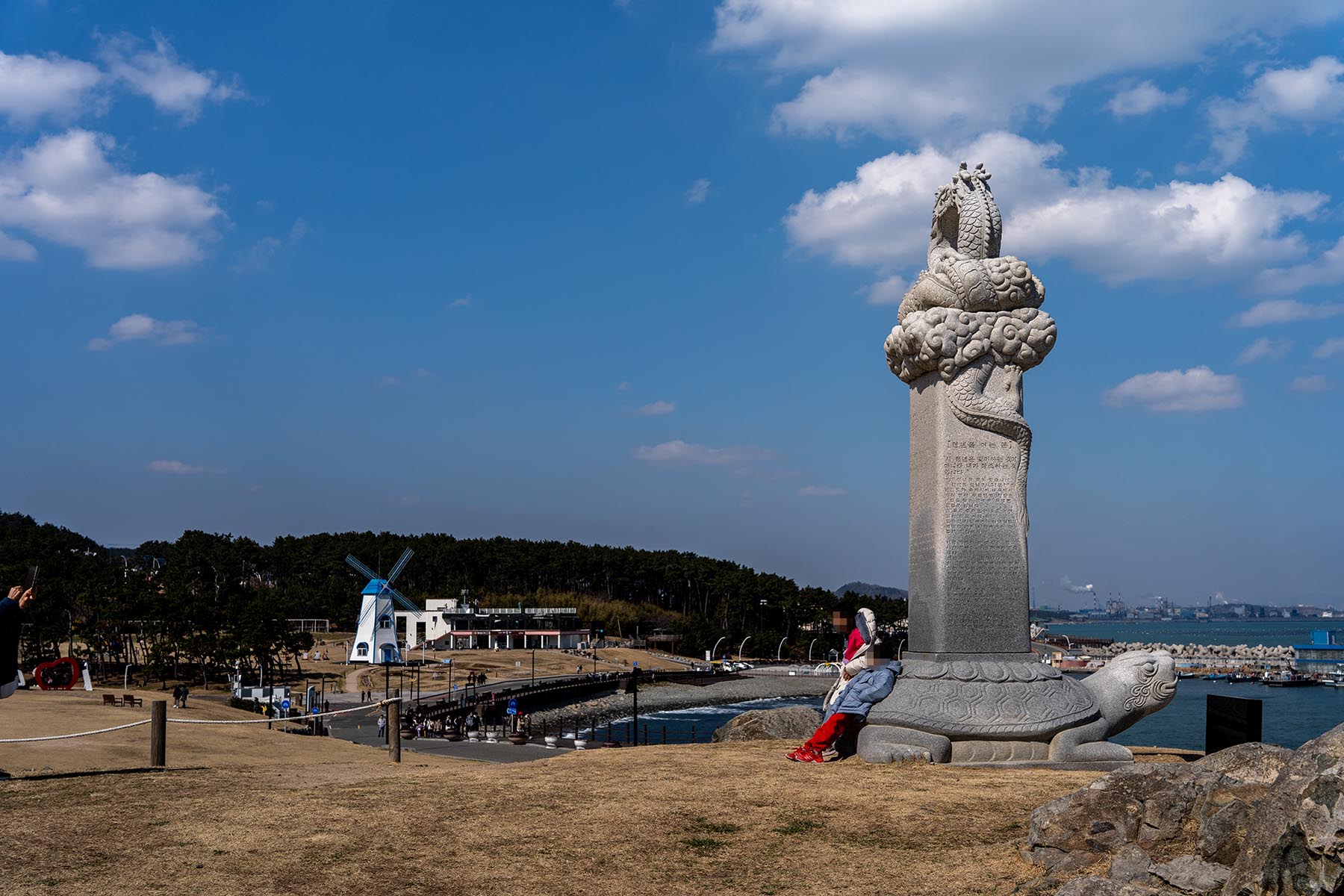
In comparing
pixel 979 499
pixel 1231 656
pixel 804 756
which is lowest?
pixel 1231 656

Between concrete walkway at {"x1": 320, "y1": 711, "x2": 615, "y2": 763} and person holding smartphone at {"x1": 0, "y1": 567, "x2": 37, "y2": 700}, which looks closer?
person holding smartphone at {"x1": 0, "y1": 567, "x2": 37, "y2": 700}

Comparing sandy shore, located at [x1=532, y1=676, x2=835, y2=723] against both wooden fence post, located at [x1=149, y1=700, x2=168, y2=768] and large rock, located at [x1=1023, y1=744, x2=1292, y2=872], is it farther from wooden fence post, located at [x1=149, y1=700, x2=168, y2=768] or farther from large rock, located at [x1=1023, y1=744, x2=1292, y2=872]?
large rock, located at [x1=1023, y1=744, x2=1292, y2=872]

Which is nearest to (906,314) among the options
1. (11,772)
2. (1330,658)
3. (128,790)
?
(128,790)

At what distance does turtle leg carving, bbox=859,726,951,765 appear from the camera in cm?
1370

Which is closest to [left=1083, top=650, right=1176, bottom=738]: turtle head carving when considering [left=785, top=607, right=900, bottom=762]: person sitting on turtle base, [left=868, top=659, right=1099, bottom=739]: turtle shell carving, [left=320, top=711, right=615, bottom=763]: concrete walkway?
[left=868, top=659, right=1099, bottom=739]: turtle shell carving

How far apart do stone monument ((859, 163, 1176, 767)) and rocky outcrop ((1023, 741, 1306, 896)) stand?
19.9 feet

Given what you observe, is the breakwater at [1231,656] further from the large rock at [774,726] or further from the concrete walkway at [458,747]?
the large rock at [774,726]

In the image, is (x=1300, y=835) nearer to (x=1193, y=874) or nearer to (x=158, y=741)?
(x=1193, y=874)

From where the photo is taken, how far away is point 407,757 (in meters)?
21.5

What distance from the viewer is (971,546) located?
15.4 m

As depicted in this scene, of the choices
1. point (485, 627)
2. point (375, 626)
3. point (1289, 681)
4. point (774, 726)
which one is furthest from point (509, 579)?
point (774, 726)

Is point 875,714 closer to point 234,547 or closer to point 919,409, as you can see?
point 919,409

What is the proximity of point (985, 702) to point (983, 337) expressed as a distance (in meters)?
5.01

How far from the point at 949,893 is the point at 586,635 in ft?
392
